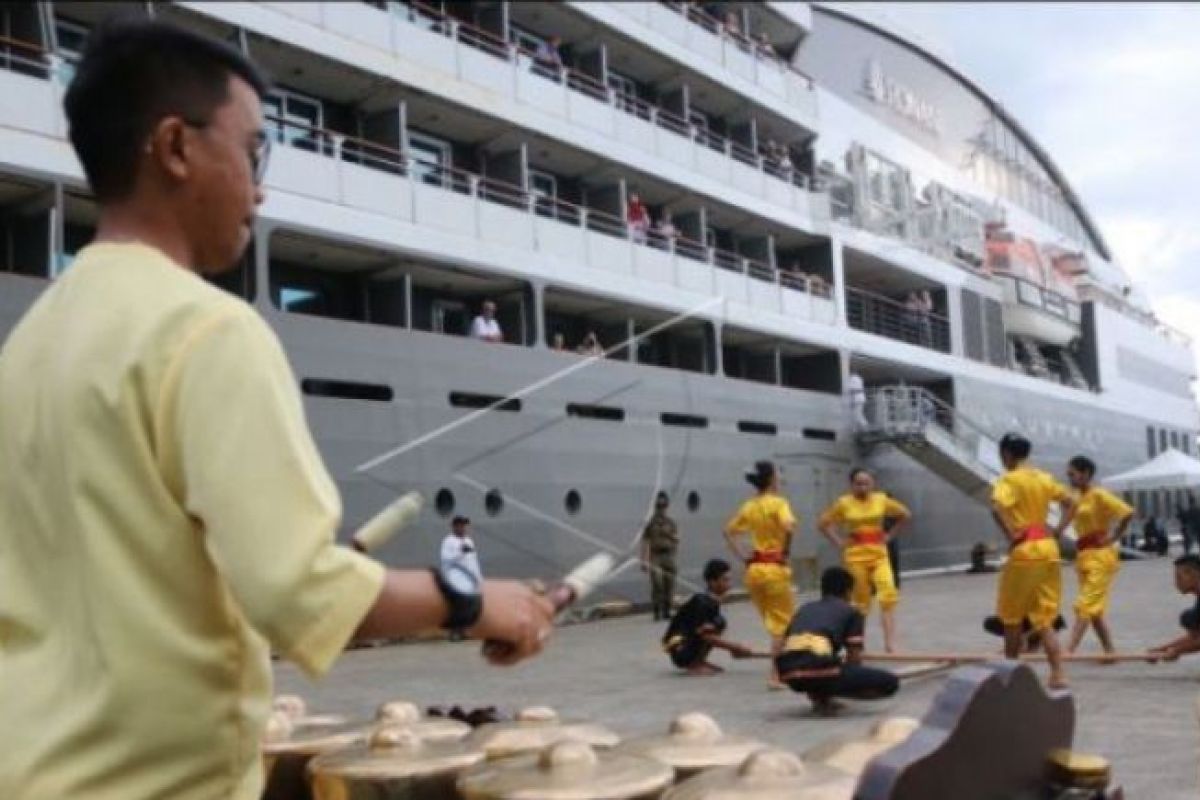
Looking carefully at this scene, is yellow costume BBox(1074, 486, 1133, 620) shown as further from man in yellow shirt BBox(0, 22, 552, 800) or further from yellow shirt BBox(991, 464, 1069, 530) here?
man in yellow shirt BBox(0, 22, 552, 800)

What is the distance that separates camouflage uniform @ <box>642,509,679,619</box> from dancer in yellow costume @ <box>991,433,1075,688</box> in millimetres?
6684

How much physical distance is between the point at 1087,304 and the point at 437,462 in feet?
68.0

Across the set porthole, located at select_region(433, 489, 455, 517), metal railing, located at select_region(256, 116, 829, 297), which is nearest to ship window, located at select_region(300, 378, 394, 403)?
porthole, located at select_region(433, 489, 455, 517)

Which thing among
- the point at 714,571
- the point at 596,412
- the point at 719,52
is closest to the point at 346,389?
the point at 596,412

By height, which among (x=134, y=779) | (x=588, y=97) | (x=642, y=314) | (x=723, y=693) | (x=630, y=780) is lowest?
(x=723, y=693)

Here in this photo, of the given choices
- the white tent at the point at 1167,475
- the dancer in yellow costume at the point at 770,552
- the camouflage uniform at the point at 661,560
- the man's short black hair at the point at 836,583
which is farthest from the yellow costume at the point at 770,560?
the white tent at the point at 1167,475

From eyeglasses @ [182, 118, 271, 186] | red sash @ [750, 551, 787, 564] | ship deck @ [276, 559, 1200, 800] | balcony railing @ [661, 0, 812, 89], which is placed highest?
balcony railing @ [661, 0, 812, 89]

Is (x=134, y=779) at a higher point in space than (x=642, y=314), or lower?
lower

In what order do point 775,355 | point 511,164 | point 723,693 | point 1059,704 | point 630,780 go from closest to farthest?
point 1059,704, point 630,780, point 723,693, point 511,164, point 775,355

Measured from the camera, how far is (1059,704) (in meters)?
1.32

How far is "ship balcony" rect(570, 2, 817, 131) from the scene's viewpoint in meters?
17.9

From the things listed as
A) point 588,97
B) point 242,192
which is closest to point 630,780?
point 242,192

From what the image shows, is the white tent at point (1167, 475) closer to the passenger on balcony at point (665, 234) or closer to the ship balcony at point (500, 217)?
the ship balcony at point (500, 217)

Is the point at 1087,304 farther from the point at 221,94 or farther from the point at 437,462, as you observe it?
the point at 221,94
